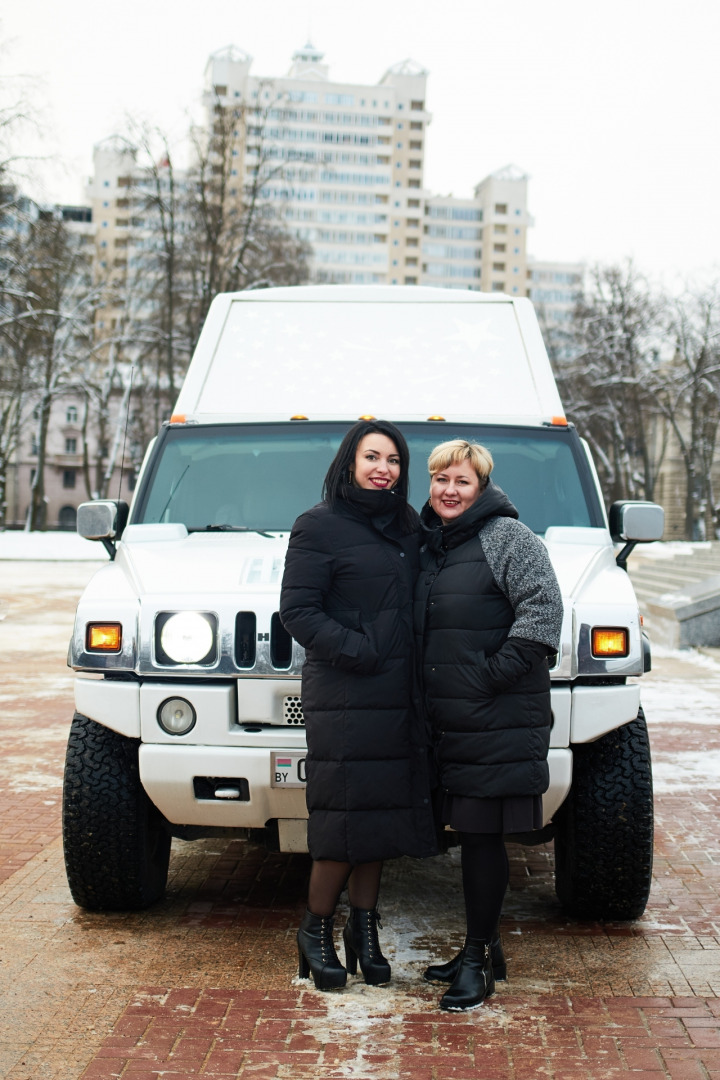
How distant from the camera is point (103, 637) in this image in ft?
13.9

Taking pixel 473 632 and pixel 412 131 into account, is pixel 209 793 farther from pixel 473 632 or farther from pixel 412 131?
pixel 412 131

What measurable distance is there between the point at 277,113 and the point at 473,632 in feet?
127

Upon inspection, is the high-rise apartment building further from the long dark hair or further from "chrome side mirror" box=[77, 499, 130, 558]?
the long dark hair

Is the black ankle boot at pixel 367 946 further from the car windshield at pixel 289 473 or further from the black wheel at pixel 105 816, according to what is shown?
the car windshield at pixel 289 473

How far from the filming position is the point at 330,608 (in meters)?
3.84

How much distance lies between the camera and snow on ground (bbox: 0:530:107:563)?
107ft

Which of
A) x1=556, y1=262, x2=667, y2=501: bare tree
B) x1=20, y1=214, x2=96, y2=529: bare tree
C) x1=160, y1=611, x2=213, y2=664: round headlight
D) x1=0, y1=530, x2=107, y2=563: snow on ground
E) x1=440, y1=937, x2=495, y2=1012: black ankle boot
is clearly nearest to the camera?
x1=440, y1=937, x2=495, y2=1012: black ankle boot

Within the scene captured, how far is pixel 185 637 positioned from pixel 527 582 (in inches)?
49.9

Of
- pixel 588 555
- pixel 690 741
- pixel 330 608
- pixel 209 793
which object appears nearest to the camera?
pixel 330 608

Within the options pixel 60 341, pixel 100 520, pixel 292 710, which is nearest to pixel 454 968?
pixel 292 710

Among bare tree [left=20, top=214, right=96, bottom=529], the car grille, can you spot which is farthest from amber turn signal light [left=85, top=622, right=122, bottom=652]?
bare tree [left=20, top=214, right=96, bottom=529]

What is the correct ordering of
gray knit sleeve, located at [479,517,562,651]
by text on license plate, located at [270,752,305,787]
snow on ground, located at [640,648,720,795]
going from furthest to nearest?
snow on ground, located at [640,648,720,795] → by text on license plate, located at [270,752,305,787] → gray knit sleeve, located at [479,517,562,651]

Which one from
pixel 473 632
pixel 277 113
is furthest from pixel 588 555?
pixel 277 113

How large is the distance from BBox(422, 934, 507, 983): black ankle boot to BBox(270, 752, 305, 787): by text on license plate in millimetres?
785
